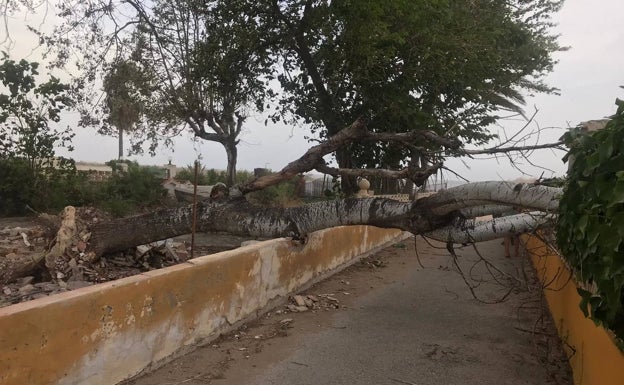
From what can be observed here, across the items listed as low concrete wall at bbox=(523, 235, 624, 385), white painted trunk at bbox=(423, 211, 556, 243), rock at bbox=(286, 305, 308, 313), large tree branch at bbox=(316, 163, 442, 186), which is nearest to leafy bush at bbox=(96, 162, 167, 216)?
large tree branch at bbox=(316, 163, 442, 186)

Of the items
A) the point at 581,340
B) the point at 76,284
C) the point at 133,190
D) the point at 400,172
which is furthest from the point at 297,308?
the point at 133,190

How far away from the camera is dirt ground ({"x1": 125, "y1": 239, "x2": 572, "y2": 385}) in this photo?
179 inches

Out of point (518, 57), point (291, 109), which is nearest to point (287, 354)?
point (291, 109)

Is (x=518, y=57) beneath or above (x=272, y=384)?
above

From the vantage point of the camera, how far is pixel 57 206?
13.9 meters

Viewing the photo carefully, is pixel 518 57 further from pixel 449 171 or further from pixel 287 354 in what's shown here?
pixel 287 354

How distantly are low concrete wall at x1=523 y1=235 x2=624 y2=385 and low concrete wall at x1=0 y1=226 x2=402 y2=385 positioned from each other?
324 cm

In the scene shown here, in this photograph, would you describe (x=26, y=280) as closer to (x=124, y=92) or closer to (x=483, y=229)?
(x=483, y=229)

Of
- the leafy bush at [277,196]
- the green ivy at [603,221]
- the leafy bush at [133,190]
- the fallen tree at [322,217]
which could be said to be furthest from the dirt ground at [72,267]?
the leafy bush at [277,196]

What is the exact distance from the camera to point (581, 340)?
4246mm

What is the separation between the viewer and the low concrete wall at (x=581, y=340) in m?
3.20

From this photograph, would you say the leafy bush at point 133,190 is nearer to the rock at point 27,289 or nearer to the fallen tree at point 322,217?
the fallen tree at point 322,217

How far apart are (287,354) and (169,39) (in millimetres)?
13016

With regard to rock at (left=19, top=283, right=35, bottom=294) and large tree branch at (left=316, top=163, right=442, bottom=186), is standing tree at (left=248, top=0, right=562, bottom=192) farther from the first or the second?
rock at (left=19, top=283, right=35, bottom=294)
